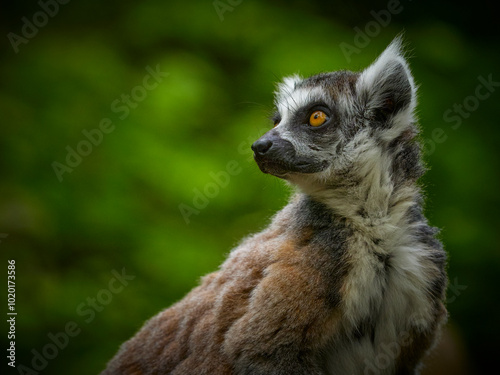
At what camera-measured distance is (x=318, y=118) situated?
3.17m

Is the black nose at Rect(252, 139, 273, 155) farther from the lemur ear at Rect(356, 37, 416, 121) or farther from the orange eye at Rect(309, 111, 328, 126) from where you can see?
the lemur ear at Rect(356, 37, 416, 121)

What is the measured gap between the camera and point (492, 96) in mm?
5672

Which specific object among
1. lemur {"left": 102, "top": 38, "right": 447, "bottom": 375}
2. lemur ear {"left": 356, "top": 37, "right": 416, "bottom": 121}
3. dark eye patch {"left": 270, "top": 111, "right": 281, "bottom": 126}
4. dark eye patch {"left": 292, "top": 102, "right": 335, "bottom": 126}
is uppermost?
dark eye patch {"left": 270, "top": 111, "right": 281, "bottom": 126}

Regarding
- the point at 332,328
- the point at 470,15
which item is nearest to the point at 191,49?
the point at 470,15

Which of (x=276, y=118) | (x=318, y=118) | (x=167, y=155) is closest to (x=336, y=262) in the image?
(x=318, y=118)

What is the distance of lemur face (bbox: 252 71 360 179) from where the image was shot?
3045 mm

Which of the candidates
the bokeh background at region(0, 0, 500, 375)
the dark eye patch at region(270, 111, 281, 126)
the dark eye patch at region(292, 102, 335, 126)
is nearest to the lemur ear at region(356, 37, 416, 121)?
the dark eye patch at region(292, 102, 335, 126)

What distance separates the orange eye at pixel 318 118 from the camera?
3.16 meters

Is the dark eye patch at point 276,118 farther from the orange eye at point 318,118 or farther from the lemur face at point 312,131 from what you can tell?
the orange eye at point 318,118

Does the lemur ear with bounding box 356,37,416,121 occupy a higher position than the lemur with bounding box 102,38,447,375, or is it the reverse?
the lemur ear with bounding box 356,37,416,121

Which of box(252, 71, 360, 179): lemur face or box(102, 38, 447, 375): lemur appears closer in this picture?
box(102, 38, 447, 375): lemur

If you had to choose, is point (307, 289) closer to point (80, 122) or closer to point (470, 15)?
point (80, 122)

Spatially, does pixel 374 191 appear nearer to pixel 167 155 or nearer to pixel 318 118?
pixel 318 118

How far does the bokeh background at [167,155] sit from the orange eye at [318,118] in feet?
5.45
